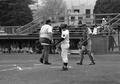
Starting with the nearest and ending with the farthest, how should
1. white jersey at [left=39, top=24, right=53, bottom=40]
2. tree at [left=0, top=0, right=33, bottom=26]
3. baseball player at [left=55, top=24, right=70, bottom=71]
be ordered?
baseball player at [left=55, top=24, right=70, bottom=71] < white jersey at [left=39, top=24, right=53, bottom=40] < tree at [left=0, top=0, right=33, bottom=26]

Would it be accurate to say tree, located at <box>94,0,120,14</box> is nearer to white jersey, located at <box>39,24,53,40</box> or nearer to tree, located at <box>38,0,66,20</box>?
tree, located at <box>38,0,66,20</box>

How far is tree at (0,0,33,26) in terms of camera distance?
53.6 m

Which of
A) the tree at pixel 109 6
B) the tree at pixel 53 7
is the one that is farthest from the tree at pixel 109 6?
the tree at pixel 53 7

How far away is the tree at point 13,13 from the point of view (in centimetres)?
5356

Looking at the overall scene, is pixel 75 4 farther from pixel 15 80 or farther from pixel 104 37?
pixel 15 80

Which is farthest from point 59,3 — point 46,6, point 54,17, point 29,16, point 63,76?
point 63,76

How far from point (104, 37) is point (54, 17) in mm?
7683

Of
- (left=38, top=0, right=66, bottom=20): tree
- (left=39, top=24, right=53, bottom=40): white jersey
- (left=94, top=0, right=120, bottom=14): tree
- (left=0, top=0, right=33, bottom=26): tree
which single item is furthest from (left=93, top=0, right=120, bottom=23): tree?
(left=39, top=24, right=53, bottom=40): white jersey

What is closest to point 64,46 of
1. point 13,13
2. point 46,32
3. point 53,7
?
point 46,32

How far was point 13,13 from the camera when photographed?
5375 centimetres

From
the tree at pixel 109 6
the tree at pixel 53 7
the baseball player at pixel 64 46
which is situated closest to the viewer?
the baseball player at pixel 64 46

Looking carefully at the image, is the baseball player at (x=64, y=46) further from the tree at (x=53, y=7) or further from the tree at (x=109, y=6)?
the tree at (x=53, y=7)

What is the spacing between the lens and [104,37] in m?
24.0

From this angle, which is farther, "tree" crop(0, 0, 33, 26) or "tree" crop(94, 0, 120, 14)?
"tree" crop(94, 0, 120, 14)
